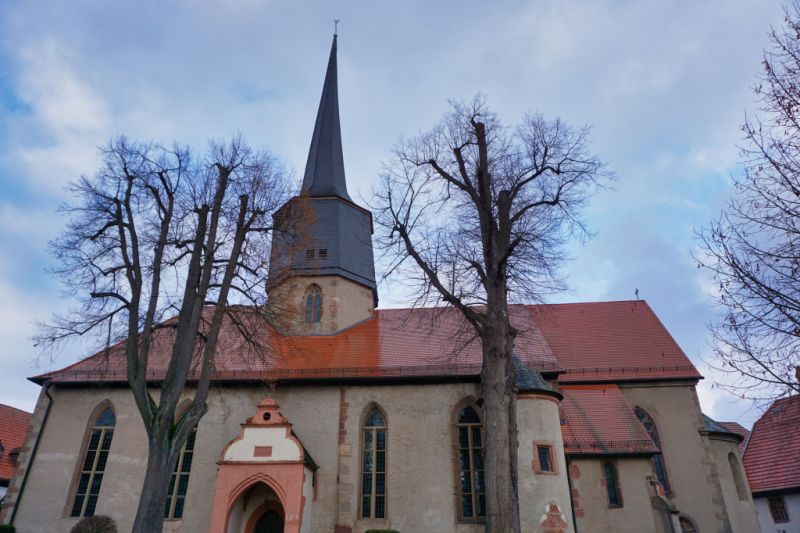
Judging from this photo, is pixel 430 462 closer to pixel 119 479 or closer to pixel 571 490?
pixel 571 490

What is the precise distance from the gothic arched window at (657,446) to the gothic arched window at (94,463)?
52.5 ft

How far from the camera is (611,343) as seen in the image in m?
19.4

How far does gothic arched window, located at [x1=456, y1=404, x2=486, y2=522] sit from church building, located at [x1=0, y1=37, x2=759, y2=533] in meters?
0.04

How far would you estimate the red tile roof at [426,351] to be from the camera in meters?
15.6

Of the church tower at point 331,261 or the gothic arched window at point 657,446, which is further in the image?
the church tower at point 331,261

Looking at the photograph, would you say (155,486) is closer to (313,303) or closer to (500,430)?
(500,430)

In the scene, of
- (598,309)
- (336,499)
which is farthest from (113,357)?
(598,309)

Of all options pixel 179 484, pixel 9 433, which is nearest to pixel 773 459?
pixel 179 484

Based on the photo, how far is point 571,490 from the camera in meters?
14.6

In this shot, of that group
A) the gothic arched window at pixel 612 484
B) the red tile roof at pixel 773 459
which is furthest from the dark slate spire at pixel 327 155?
the red tile roof at pixel 773 459

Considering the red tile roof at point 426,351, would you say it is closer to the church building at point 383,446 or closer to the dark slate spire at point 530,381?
the church building at point 383,446

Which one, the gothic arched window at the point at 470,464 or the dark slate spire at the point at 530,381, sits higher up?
the dark slate spire at the point at 530,381

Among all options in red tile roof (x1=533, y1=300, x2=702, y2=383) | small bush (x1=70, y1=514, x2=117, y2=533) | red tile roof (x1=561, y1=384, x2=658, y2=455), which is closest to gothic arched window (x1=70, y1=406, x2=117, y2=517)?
small bush (x1=70, y1=514, x2=117, y2=533)

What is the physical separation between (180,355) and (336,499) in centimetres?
585
